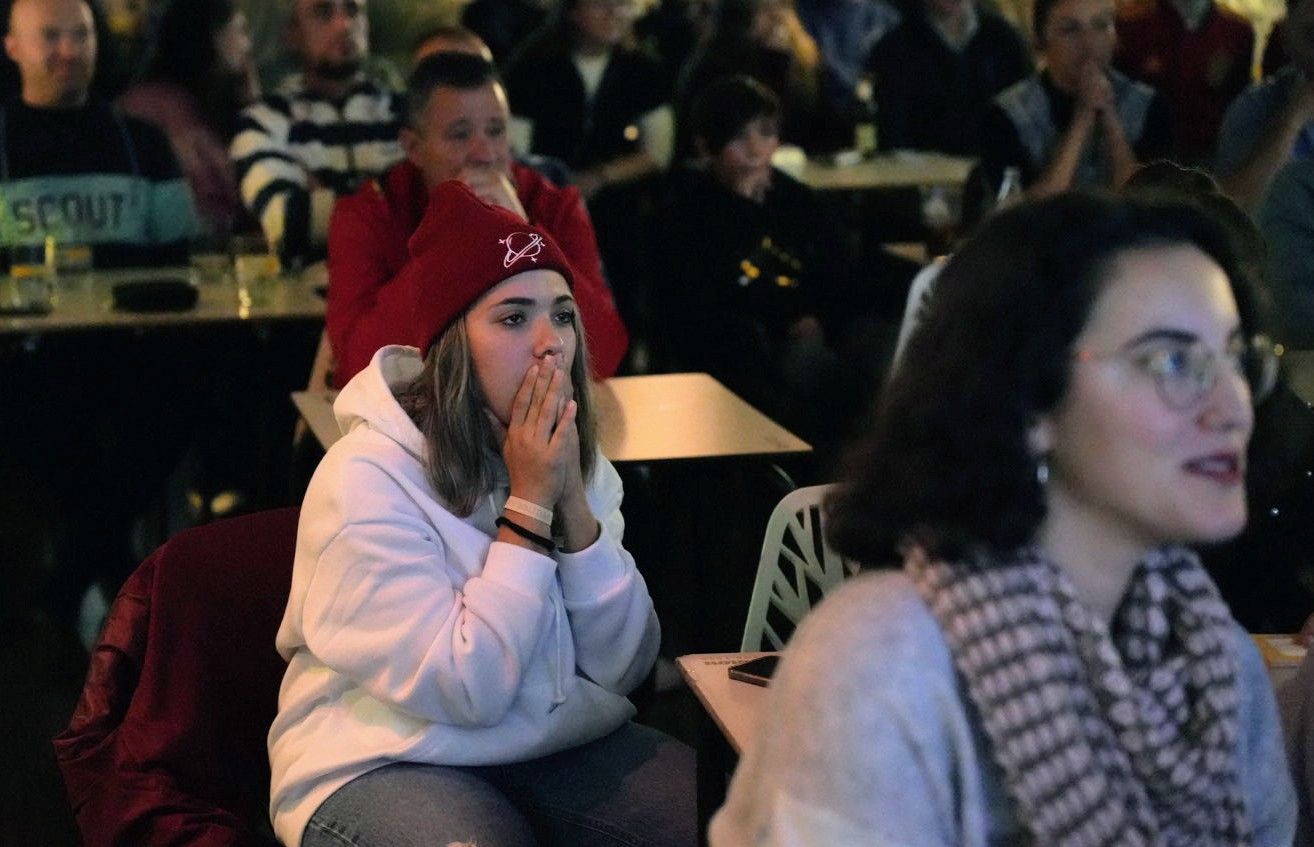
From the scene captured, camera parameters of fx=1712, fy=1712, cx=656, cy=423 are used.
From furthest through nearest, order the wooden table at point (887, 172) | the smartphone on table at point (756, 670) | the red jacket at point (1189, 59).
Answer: the red jacket at point (1189, 59) → the wooden table at point (887, 172) → the smartphone on table at point (756, 670)

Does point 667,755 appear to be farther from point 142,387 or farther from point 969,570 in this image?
point 142,387

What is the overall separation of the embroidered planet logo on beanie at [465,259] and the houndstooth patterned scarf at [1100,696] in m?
0.91

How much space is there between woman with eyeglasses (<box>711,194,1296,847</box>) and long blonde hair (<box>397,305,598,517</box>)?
0.77m

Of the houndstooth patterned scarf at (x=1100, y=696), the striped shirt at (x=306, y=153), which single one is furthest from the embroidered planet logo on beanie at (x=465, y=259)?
the striped shirt at (x=306, y=153)

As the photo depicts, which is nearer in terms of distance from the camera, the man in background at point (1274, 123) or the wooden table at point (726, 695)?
the wooden table at point (726, 695)

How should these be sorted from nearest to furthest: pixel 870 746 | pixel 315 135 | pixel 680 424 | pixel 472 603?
pixel 870 746 < pixel 472 603 < pixel 680 424 < pixel 315 135

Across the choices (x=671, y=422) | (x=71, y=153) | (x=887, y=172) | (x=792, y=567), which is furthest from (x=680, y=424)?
(x=887, y=172)

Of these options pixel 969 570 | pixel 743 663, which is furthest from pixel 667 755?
pixel 969 570

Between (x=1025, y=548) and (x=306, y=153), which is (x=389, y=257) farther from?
(x=1025, y=548)

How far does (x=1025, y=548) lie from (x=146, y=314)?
3.23 metres

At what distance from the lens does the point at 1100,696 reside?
4.18 feet

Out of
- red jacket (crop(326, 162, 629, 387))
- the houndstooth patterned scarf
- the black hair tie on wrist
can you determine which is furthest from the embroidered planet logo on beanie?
red jacket (crop(326, 162, 629, 387))

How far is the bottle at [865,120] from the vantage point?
6562mm

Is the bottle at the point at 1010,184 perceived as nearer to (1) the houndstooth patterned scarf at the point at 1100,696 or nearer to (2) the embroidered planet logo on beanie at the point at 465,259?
(2) the embroidered planet logo on beanie at the point at 465,259
